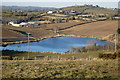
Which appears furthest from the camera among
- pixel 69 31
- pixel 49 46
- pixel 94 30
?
pixel 69 31

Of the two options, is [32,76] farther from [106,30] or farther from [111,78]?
[106,30]

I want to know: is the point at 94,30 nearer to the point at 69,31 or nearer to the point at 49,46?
the point at 69,31

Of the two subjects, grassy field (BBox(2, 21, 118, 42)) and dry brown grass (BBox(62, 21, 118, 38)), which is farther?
dry brown grass (BBox(62, 21, 118, 38))

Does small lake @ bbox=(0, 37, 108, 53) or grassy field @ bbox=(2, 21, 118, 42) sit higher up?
grassy field @ bbox=(2, 21, 118, 42)

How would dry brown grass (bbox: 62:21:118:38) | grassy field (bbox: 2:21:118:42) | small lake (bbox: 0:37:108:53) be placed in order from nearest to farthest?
small lake (bbox: 0:37:108:53), grassy field (bbox: 2:21:118:42), dry brown grass (bbox: 62:21:118:38)

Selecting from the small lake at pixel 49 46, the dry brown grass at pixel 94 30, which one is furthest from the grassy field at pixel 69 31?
the small lake at pixel 49 46

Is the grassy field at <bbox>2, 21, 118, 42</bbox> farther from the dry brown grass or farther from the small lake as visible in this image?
the small lake

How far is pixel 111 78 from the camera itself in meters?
9.31

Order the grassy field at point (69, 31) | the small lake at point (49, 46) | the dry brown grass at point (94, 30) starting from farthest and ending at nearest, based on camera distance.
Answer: the dry brown grass at point (94, 30) < the grassy field at point (69, 31) < the small lake at point (49, 46)

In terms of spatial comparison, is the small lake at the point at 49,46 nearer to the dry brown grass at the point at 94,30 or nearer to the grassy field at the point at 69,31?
the grassy field at the point at 69,31

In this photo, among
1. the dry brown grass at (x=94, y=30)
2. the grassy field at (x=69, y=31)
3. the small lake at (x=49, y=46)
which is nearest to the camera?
the small lake at (x=49, y=46)

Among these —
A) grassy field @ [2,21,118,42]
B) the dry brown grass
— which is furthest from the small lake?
the dry brown grass

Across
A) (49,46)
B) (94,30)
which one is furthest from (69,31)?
(49,46)

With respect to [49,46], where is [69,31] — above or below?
above
